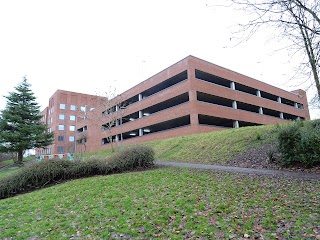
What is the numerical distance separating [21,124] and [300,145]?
99.1ft

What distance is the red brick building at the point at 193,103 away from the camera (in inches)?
1109

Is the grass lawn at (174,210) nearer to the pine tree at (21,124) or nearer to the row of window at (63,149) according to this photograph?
the pine tree at (21,124)

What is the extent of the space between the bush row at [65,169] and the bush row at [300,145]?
6.96m

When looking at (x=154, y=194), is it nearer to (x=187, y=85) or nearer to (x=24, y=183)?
(x=24, y=183)

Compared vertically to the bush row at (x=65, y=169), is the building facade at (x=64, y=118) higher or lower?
higher

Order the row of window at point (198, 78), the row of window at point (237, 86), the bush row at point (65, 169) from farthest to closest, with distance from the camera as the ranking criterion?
the row of window at point (237, 86) < the row of window at point (198, 78) < the bush row at point (65, 169)

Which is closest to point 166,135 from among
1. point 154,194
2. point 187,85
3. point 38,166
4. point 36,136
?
point 187,85

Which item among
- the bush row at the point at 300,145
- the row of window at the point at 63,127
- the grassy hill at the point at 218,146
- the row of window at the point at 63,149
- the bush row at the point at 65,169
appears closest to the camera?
the bush row at the point at 300,145

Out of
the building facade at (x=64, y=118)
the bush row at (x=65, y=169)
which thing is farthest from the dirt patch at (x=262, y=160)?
the building facade at (x=64, y=118)

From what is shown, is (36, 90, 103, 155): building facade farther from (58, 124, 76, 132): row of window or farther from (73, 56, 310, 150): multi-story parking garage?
(73, 56, 310, 150): multi-story parking garage

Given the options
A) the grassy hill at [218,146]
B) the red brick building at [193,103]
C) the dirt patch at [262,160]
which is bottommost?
the dirt patch at [262,160]

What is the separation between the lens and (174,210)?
5883 mm

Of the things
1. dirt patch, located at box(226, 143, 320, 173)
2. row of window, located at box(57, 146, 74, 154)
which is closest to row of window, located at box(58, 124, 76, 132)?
row of window, located at box(57, 146, 74, 154)

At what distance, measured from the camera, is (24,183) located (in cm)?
1059
